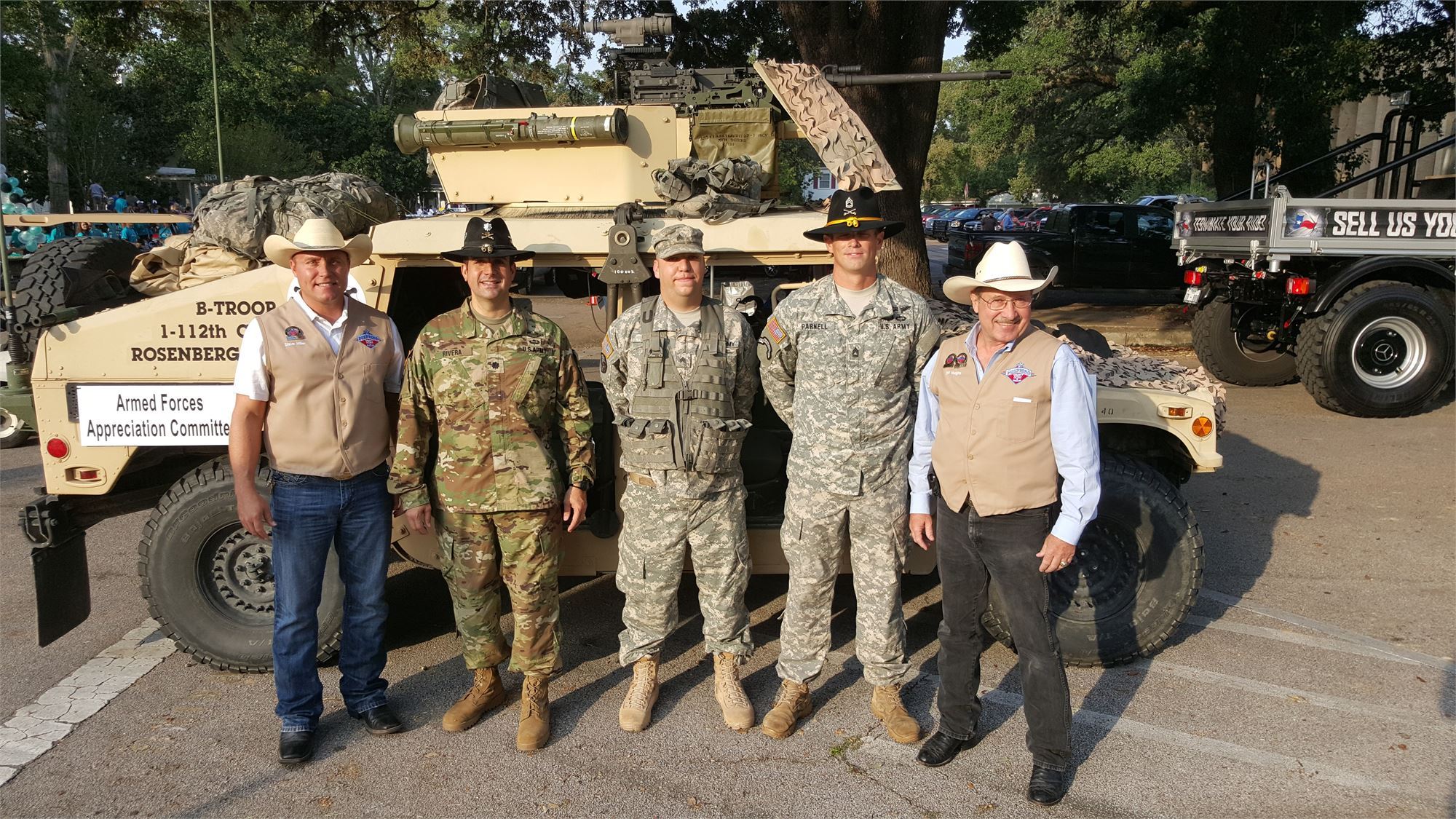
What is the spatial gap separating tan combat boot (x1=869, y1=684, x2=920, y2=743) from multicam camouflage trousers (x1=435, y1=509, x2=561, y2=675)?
1.17 m

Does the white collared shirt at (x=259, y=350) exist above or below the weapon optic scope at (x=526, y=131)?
below

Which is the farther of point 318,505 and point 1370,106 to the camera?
point 1370,106

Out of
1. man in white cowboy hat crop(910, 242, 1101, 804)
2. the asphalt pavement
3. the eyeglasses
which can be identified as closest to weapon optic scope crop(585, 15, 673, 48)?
the asphalt pavement

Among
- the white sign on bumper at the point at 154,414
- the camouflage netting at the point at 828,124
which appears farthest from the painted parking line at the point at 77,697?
the camouflage netting at the point at 828,124

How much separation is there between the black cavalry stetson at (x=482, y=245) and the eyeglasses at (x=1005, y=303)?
1.62 meters

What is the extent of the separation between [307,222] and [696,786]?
226 cm

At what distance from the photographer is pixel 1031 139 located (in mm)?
31484

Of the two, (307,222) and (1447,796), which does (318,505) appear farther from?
(1447,796)

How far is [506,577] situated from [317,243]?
1306 millimetres

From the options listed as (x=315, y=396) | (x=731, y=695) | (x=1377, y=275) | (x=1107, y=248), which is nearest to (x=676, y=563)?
(x=731, y=695)

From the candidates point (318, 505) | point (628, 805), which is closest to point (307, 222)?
point (318, 505)

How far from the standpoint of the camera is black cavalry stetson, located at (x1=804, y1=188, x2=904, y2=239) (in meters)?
3.46

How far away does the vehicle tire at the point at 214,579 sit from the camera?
402cm

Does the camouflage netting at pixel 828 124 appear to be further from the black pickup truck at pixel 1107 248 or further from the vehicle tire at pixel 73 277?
the black pickup truck at pixel 1107 248
